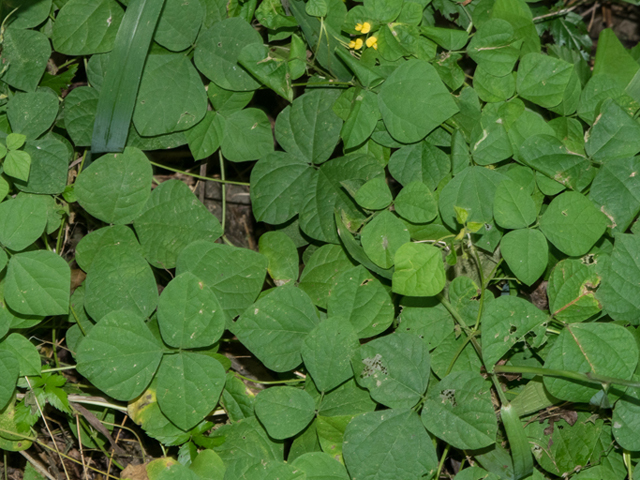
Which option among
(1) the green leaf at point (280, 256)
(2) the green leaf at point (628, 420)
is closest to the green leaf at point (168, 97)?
(1) the green leaf at point (280, 256)

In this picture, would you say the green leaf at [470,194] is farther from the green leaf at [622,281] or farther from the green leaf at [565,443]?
the green leaf at [565,443]

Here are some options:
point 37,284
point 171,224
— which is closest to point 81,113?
point 171,224

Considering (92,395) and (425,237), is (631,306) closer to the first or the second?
(425,237)

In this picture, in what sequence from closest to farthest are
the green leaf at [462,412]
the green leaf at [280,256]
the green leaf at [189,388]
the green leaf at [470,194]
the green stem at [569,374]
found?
the green stem at [569,374]
the green leaf at [462,412]
the green leaf at [189,388]
the green leaf at [470,194]
the green leaf at [280,256]

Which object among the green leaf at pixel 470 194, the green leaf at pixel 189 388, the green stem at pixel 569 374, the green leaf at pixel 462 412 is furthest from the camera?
the green leaf at pixel 470 194

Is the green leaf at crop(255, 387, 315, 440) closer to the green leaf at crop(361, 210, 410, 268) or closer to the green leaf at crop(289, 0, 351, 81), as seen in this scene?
the green leaf at crop(361, 210, 410, 268)

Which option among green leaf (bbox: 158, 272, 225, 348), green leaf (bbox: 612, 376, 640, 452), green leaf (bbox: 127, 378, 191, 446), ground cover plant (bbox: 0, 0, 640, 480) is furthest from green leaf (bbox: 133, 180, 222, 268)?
green leaf (bbox: 612, 376, 640, 452)
